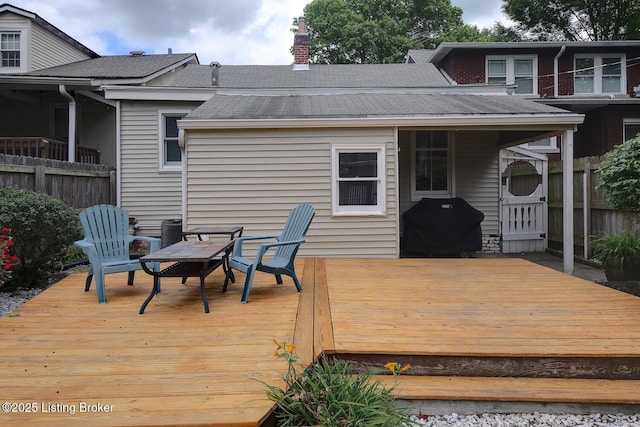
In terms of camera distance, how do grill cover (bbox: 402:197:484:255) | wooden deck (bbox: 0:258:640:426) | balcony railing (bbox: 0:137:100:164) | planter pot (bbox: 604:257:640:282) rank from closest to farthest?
1. wooden deck (bbox: 0:258:640:426)
2. planter pot (bbox: 604:257:640:282)
3. grill cover (bbox: 402:197:484:255)
4. balcony railing (bbox: 0:137:100:164)

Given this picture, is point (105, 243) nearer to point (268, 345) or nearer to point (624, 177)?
point (268, 345)

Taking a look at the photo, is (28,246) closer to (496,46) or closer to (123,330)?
(123,330)

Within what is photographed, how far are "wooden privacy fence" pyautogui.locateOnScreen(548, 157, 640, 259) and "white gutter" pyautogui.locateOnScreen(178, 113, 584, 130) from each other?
4.88ft

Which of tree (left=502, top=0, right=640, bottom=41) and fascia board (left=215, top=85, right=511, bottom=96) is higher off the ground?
tree (left=502, top=0, right=640, bottom=41)

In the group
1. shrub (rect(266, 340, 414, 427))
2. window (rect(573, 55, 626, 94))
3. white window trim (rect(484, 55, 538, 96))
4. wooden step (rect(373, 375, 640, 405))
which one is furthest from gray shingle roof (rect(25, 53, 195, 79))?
window (rect(573, 55, 626, 94))

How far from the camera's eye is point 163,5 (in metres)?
16.8

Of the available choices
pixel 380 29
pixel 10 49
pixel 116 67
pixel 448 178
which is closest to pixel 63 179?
pixel 116 67

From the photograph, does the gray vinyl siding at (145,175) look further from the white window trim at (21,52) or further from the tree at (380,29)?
the tree at (380,29)

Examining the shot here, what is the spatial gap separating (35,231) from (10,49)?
10069mm

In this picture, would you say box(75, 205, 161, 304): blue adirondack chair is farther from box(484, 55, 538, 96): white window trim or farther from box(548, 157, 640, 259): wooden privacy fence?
box(484, 55, 538, 96): white window trim

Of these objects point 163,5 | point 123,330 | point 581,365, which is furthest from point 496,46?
point 123,330

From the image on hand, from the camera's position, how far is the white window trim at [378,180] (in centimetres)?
693

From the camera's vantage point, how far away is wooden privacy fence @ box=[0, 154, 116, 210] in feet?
21.4

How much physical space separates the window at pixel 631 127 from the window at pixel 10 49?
59.4 ft
